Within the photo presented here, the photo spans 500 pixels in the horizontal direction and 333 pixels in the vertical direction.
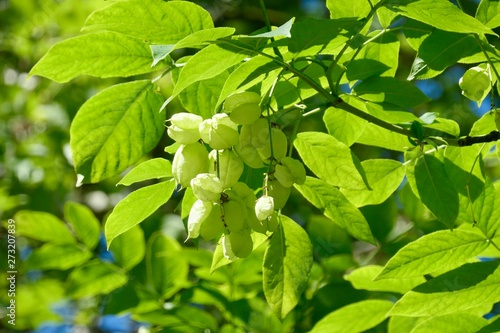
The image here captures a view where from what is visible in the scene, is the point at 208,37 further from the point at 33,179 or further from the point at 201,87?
the point at 33,179

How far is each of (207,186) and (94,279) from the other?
0.78 meters

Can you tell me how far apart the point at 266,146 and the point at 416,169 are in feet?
0.84

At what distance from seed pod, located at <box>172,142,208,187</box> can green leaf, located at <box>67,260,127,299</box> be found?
2.38 feet

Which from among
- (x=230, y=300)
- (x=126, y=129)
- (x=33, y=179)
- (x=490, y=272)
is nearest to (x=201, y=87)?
(x=126, y=129)

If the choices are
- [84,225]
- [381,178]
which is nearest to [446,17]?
[381,178]

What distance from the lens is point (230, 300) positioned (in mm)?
1420

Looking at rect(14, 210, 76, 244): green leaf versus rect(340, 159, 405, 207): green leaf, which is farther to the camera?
rect(14, 210, 76, 244): green leaf

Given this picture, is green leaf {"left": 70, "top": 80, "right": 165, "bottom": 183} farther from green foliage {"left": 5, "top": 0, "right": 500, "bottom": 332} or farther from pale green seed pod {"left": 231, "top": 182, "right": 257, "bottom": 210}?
pale green seed pod {"left": 231, "top": 182, "right": 257, "bottom": 210}

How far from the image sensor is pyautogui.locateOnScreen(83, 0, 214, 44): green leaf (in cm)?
80

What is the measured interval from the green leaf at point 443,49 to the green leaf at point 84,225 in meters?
0.84

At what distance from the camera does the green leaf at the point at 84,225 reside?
1.51 meters

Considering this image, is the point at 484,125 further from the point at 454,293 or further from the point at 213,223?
the point at 213,223

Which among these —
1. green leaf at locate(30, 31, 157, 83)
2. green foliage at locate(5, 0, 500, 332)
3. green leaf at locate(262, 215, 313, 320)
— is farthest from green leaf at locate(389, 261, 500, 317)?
green leaf at locate(30, 31, 157, 83)

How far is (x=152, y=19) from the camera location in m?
0.81
